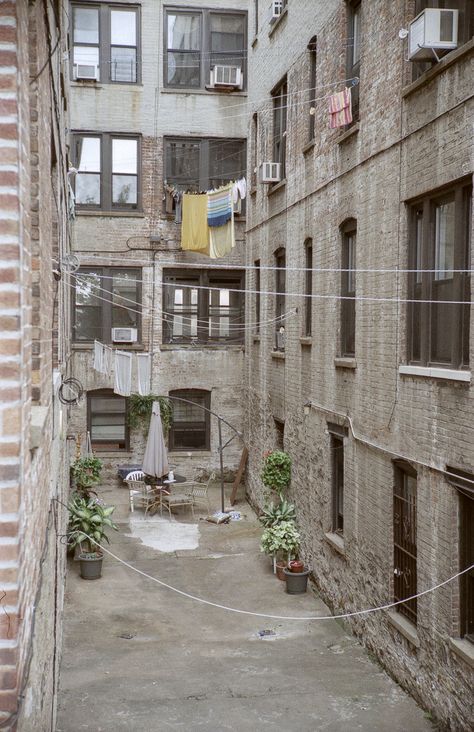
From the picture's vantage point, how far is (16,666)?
3512 mm

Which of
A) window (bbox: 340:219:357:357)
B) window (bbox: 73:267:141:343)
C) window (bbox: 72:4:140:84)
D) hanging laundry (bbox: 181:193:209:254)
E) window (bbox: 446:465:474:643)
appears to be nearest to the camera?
window (bbox: 446:465:474:643)

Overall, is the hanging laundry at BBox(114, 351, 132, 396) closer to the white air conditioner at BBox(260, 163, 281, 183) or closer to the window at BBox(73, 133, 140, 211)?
the window at BBox(73, 133, 140, 211)

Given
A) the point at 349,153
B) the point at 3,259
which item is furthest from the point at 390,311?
the point at 3,259

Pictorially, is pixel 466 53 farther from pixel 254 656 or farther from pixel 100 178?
pixel 100 178

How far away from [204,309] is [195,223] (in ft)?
9.20

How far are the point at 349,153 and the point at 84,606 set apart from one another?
8.86 meters

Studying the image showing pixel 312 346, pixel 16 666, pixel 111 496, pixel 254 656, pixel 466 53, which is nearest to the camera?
pixel 16 666

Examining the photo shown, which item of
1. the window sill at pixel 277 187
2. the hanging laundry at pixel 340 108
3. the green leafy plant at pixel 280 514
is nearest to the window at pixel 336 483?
the green leafy plant at pixel 280 514

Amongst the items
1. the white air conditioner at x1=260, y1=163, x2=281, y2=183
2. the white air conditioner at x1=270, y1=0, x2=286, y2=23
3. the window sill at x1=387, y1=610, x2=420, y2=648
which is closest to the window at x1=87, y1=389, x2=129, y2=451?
the white air conditioner at x1=260, y1=163, x2=281, y2=183

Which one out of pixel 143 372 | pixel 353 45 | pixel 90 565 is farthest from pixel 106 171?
pixel 90 565

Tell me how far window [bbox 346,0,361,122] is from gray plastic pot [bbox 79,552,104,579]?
9226 mm

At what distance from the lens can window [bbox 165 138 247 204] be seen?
22.8m

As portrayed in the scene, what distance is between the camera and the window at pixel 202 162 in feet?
74.8

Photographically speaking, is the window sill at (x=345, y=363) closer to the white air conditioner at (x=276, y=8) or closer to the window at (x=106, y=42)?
the white air conditioner at (x=276, y=8)
